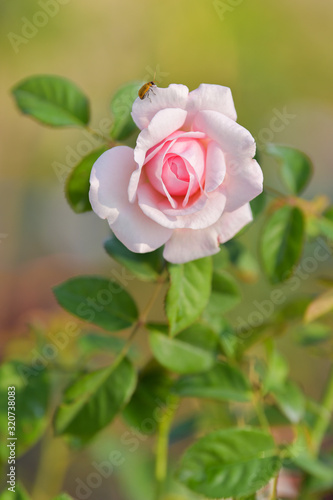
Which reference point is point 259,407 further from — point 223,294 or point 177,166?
point 177,166

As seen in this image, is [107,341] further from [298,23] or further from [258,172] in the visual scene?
[298,23]

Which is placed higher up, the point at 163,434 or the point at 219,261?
the point at 219,261

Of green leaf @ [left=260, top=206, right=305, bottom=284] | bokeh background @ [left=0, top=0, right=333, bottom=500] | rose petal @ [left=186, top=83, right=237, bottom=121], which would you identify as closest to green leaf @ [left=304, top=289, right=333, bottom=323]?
green leaf @ [left=260, top=206, right=305, bottom=284]

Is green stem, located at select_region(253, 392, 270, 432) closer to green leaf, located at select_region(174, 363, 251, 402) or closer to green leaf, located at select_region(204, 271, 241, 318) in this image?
green leaf, located at select_region(174, 363, 251, 402)

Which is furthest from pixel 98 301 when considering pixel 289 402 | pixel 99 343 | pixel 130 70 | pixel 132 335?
pixel 130 70

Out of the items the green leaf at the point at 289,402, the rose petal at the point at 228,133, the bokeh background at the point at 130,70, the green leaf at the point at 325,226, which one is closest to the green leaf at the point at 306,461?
the green leaf at the point at 289,402
